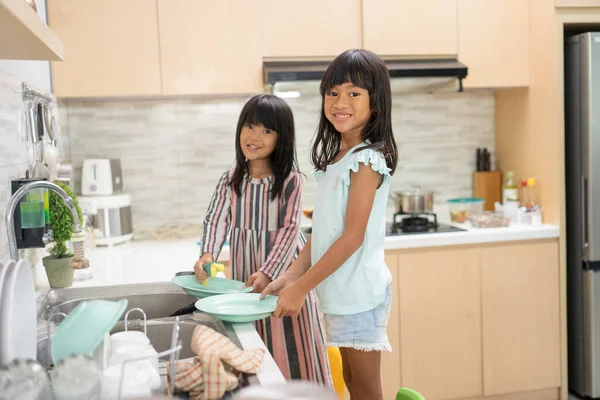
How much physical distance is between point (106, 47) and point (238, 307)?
5.51ft

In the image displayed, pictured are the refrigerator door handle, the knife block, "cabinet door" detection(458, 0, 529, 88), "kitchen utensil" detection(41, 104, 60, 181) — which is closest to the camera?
"kitchen utensil" detection(41, 104, 60, 181)

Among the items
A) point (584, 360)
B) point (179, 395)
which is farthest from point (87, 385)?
point (584, 360)

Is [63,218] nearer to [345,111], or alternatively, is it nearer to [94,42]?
[345,111]

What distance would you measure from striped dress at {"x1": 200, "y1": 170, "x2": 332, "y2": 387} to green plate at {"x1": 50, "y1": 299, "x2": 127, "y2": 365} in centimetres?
93

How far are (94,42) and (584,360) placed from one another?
2519mm

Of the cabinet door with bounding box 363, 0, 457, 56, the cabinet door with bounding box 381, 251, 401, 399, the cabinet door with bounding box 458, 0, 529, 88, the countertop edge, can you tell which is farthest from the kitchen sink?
the cabinet door with bounding box 458, 0, 529, 88

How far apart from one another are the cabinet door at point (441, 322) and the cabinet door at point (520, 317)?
6cm

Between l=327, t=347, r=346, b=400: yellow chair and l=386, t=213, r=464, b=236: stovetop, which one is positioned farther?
l=386, t=213, r=464, b=236: stovetop

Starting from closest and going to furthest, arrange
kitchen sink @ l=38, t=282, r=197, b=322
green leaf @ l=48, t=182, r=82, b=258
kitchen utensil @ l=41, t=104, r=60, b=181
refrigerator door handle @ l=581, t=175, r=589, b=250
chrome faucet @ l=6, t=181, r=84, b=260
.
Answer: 1. chrome faucet @ l=6, t=181, r=84, b=260
2. kitchen sink @ l=38, t=282, r=197, b=322
3. green leaf @ l=48, t=182, r=82, b=258
4. kitchen utensil @ l=41, t=104, r=60, b=181
5. refrigerator door handle @ l=581, t=175, r=589, b=250

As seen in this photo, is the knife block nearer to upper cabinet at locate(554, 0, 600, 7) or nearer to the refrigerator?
the refrigerator

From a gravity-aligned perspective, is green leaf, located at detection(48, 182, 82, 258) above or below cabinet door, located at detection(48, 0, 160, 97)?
below

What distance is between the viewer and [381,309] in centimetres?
154

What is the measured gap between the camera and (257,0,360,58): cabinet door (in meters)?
2.70

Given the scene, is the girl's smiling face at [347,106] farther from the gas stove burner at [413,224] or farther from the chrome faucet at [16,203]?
the gas stove burner at [413,224]
